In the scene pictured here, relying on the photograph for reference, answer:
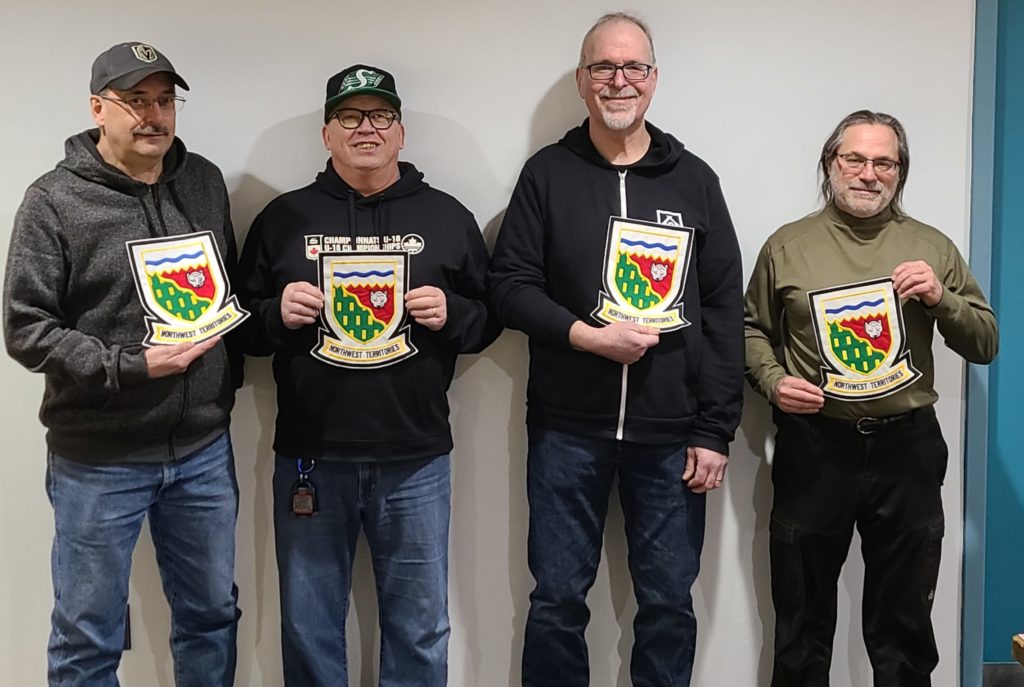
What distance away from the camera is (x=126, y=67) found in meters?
2.06

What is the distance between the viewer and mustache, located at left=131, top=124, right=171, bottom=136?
2.07m

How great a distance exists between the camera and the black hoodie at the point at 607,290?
2275mm

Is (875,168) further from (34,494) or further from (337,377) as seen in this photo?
(34,494)

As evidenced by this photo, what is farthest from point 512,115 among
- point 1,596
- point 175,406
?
point 1,596

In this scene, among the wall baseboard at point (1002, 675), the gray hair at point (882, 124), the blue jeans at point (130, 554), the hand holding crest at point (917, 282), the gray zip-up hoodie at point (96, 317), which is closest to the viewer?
the gray zip-up hoodie at point (96, 317)

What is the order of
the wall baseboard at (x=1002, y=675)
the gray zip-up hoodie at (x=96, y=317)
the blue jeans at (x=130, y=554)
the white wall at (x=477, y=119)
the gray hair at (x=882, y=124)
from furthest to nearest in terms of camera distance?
the wall baseboard at (x=1002, y=675) → the white wall at (x=477, y=119) → the gray hair at (x=882, y=124) → the blue jeans at (x=130, y=554) → the gray zip-up hoodie at (x=96, y=317)

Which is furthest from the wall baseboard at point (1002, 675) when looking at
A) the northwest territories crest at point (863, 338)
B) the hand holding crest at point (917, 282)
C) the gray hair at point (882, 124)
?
the gray hair at point (882, 124)

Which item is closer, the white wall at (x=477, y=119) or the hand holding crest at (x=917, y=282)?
the hand holding crest at (x=917, y=282)

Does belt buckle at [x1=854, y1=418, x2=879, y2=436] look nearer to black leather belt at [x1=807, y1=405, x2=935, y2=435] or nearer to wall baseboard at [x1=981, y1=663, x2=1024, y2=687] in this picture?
black leather belt at [x1=807, y1=405, x2=935, y2=435]

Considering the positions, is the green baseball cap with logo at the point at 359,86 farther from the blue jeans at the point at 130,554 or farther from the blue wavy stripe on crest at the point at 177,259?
the blue jeans at the point at 130,554

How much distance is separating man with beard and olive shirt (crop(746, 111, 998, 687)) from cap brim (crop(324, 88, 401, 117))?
1.02m

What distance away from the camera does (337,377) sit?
2.25 meters

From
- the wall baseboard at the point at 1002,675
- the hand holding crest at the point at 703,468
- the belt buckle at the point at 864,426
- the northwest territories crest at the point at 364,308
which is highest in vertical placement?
the northwest territories crest at the point at 364,308

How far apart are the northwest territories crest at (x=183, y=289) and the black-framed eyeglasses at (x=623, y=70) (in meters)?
0.99
